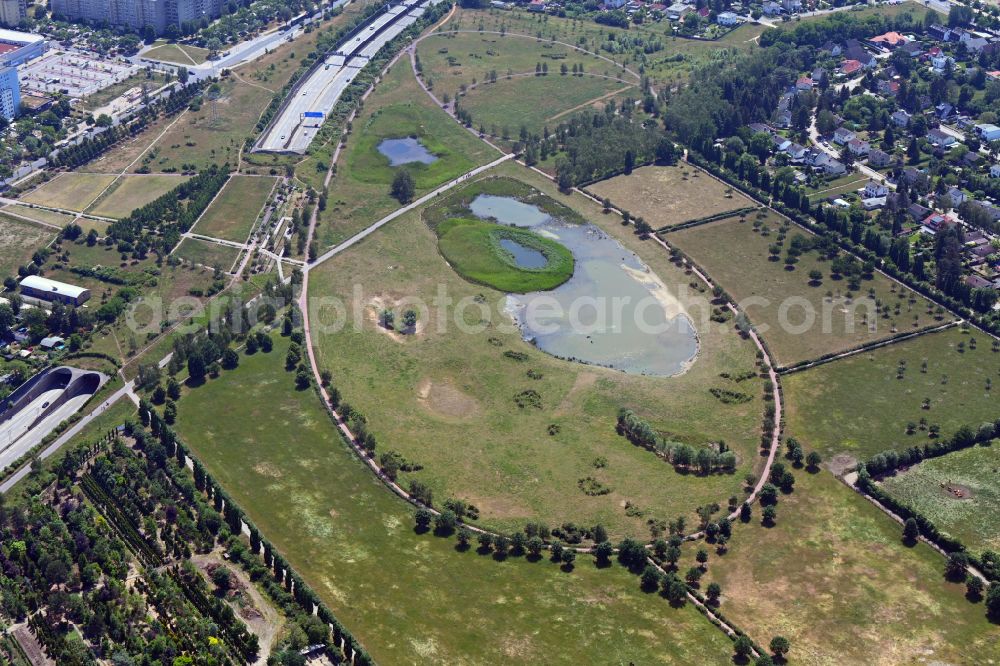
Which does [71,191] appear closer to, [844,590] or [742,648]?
[742,648]

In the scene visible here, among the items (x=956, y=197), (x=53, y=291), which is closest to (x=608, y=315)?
(x=956, y=197)

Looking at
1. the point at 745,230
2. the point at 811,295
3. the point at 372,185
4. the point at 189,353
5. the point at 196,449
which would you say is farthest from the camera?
the point at 372,185

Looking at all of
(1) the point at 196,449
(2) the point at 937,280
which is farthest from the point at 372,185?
(2) the point at 937,280

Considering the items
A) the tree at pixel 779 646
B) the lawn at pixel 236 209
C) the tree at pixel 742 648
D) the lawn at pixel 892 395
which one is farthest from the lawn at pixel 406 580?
the lawn at pixel 236 209

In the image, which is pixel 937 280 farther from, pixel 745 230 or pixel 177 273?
pixel 177 273

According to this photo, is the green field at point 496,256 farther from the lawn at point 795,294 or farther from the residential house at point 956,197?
the residential house at point 956,197

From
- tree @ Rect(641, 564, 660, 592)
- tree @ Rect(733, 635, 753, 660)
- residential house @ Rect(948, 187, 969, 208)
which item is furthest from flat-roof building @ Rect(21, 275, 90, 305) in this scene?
residential house @ Rect(948, 187, 969, 208)
